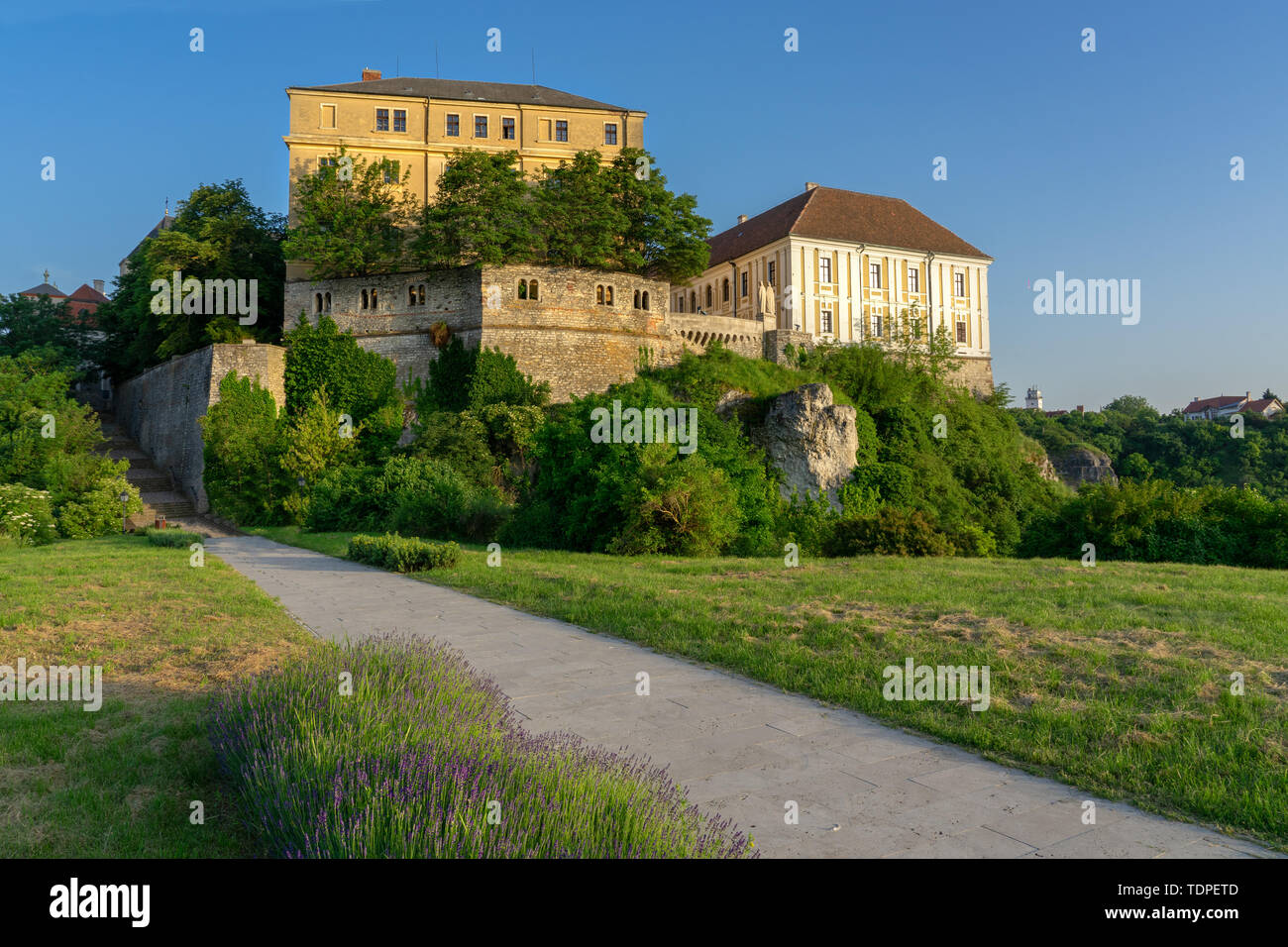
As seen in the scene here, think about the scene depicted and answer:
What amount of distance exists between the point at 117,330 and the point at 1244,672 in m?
55.4

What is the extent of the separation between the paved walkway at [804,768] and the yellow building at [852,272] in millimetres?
39524

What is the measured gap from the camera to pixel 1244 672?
252 inches

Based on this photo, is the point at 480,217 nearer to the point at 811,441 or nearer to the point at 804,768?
the point at 811,441

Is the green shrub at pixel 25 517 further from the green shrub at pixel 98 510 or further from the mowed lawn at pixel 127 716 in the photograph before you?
the mowed lawn at pixel 127 716

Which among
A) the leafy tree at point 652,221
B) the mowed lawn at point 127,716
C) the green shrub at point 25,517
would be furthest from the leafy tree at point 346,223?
the mowed lawn at point 127,716

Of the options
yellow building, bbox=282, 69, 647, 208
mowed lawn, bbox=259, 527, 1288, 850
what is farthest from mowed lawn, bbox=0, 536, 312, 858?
yellow building, bbox=282, 69, 647, 208

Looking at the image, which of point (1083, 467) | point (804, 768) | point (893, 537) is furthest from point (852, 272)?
point (804, 768)

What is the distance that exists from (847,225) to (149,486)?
138 ft

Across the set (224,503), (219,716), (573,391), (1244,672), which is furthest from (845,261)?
(219,716)

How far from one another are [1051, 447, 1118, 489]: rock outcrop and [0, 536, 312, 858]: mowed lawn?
179ft

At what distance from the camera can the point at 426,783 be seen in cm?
338

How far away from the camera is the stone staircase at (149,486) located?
33000 mm
